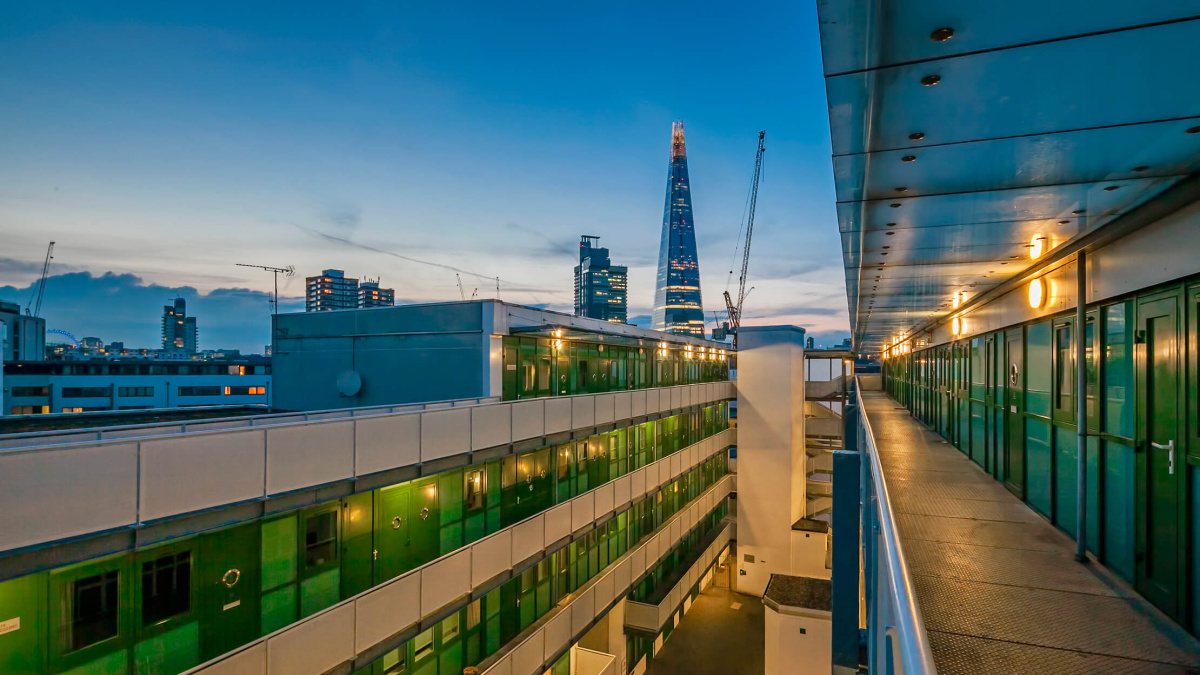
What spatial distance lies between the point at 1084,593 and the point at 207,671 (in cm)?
941

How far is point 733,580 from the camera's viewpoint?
3281 centimetres

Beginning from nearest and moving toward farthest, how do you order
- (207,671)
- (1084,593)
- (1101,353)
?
(1084,593) < (1101,353) < (207,671)

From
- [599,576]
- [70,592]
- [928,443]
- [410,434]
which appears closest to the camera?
[70,592]

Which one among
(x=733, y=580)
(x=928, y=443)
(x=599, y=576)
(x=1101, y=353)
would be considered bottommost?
(x=733, y=580)

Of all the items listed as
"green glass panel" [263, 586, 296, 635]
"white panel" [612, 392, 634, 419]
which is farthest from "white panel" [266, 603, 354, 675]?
"white panel" [612, 392, 634, 419]

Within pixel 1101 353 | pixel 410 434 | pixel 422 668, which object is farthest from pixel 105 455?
pixel 1101 353

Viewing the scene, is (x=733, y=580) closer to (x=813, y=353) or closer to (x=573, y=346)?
(x=813, y=353)

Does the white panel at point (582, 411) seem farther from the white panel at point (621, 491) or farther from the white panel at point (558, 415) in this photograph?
the white panel at point (621, 491)

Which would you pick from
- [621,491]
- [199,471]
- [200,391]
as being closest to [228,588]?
[199,471]

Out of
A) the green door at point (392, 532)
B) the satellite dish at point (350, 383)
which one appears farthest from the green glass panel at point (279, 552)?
the satellite dish at point (350, 383)

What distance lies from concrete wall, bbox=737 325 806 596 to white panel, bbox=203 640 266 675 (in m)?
27.5

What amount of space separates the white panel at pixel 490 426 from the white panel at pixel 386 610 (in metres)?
2.86

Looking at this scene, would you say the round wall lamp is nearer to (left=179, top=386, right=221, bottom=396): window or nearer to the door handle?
the door handle

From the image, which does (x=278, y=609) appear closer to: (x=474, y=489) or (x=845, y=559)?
(x=474, y=489)
